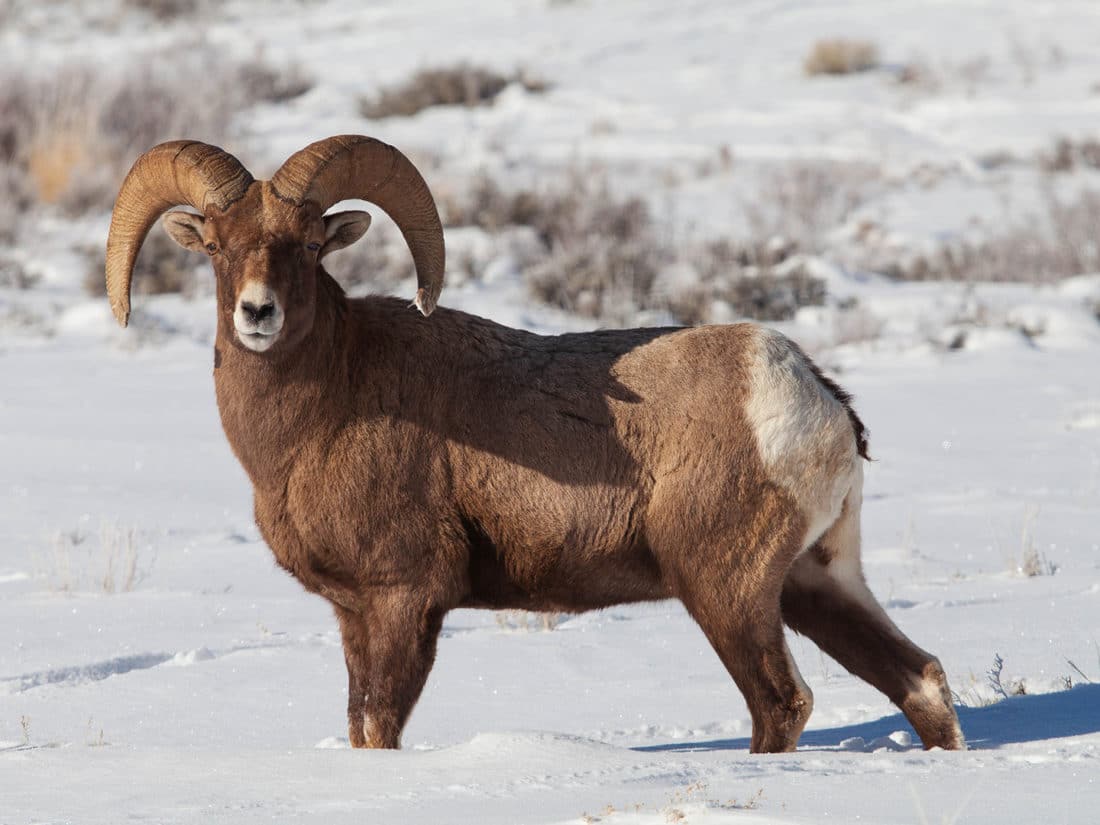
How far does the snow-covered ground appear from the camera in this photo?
165 inches

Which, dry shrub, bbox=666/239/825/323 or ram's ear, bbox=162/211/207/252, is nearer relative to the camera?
ram's ear, bbox=162/211/207/252

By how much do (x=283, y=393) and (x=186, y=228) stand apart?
27.5 inches

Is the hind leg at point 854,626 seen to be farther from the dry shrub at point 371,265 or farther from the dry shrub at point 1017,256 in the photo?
the dry shrub at point 1017,256

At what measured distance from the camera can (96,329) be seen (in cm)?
1395

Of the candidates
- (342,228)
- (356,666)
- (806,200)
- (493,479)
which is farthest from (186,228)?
(806,200)

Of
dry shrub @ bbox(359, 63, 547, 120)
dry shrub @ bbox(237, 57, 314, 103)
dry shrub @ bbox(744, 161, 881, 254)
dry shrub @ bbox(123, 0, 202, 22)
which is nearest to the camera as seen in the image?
dry shrub @ bbox(744, 161, 881, 254)

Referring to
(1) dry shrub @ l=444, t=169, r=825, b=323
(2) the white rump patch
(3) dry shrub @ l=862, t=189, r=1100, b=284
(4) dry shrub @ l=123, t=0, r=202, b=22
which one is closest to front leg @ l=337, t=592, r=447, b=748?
(2) the white rump patch

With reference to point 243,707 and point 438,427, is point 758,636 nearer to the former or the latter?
point 438,427

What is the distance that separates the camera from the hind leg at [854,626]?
5719 mm

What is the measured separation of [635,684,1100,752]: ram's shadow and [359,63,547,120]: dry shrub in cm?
1965

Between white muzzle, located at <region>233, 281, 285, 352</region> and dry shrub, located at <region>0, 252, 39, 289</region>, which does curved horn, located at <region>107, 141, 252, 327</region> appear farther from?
dry shrub, located at <region>0, 252, 39, 289</region>

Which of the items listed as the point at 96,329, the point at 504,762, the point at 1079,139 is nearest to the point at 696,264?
the point at 96,329

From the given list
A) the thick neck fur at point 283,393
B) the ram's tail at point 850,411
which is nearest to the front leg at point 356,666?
the thick neck fur at point 283,393

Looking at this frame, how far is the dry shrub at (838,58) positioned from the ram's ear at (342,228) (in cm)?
2282
